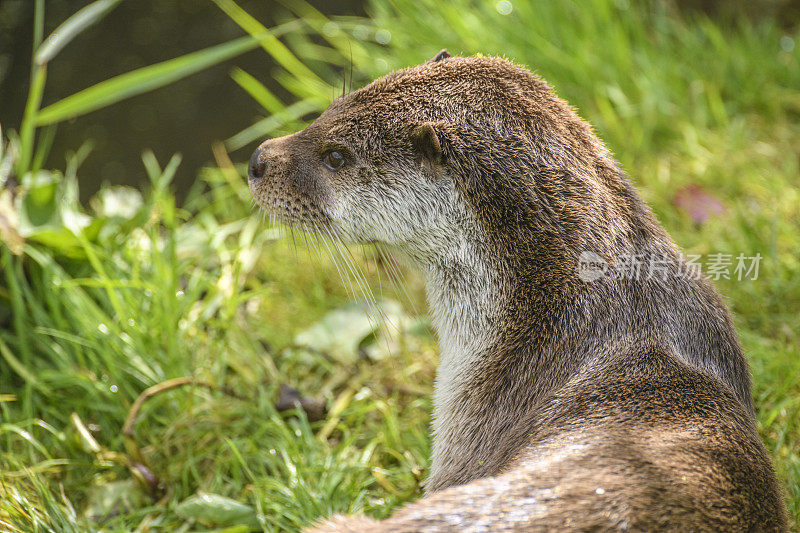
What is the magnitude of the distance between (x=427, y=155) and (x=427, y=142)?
0.11 ft

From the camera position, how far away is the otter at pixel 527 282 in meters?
1.49

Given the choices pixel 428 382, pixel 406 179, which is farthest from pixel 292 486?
pixel 406 179

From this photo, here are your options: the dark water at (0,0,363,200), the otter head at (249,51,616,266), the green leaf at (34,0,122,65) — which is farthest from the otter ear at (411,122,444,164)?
the dark water at (0,0,363,200)

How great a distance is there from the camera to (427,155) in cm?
181

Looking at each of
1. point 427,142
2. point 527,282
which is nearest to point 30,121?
point 427,142

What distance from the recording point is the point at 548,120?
180cm

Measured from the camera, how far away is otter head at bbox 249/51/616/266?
177cm

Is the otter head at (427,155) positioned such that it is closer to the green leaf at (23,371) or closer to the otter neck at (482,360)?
the otter neck at (482,360)

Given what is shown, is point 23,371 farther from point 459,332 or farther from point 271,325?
point 459,332

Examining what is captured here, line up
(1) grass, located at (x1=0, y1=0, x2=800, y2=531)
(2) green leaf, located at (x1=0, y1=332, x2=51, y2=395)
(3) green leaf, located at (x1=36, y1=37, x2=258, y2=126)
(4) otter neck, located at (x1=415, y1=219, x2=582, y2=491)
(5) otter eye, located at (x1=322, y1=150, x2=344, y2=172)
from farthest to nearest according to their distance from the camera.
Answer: (3) green leaf, located at (x1=36, y1=37, x2=258, y2=126) → (2) green leaf, located at (x1=0, y1=332, x2=51, y2=395) → (1) grass, located at (x1=0, y1=0, x2=800, y2=531) → (5) otter eye, located at (x1=322, y1=150, x2=344, y2=172) → (4) otter neck, located at (x1=415, y1=219, x2=582, y2=491)

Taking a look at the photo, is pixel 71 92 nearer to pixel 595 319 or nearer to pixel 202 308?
pixel 202 308

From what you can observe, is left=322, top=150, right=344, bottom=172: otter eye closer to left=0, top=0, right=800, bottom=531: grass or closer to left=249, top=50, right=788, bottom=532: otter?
left=249, top=50, right=788, bottom=532: otter

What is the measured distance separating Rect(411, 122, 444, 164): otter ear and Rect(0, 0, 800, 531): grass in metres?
Result: 0.38

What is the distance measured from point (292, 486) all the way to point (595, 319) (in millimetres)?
966
